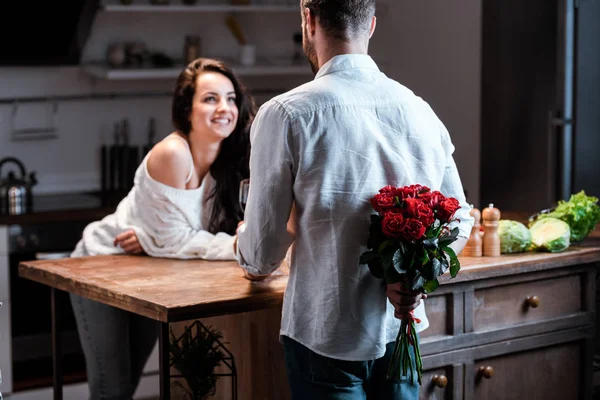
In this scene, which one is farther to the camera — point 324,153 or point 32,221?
point 32,221

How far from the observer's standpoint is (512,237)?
2996 mm

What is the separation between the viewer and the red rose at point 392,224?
2.09 meters

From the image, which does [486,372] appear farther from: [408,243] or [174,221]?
[174,221]

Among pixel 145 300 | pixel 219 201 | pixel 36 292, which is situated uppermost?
pixel 219 201

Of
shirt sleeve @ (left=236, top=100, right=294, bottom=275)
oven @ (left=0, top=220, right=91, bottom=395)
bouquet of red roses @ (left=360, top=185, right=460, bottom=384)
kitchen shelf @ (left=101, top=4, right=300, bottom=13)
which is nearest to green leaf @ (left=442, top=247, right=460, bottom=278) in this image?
bouquet of red roses @ (left=360, top=185, right=460, bottom=384)

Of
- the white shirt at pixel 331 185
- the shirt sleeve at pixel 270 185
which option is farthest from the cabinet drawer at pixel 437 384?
the shirt sleeve at pixel 270 185

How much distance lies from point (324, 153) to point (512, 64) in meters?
2.71

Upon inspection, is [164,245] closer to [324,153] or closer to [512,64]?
[324,153]

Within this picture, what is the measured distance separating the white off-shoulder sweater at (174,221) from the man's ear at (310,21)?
109 cm

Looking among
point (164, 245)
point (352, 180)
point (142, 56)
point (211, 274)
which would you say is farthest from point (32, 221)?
point (352, 180)

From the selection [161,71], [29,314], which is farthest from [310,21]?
[161,71]

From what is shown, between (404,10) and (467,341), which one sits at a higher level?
(404,10)

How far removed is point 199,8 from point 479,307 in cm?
299

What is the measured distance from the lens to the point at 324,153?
211 centimetres
